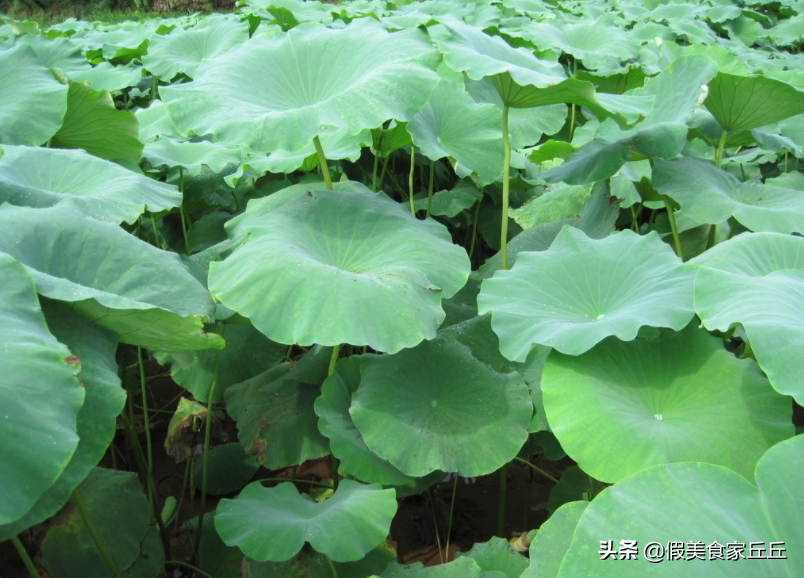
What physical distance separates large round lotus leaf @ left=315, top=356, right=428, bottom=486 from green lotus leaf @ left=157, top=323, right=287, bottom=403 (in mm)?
426

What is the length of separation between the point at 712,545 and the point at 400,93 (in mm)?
1066

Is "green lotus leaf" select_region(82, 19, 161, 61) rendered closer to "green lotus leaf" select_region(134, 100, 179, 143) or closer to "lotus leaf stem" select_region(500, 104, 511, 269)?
"green lotus leaf" select_region(134, 100, 179, 143)

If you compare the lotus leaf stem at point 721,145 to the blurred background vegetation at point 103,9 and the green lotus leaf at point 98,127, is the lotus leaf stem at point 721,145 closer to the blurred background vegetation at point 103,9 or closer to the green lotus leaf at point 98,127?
the green lotus leaf at point 98,127

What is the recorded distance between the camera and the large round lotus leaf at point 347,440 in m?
1.52

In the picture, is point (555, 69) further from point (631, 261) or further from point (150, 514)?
point (150, 514)

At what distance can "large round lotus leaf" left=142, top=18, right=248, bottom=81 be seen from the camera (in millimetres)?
3332

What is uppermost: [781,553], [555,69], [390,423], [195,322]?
[555,69]

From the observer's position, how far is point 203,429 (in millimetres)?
1988

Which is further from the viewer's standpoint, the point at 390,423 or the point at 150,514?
the point at 150,514

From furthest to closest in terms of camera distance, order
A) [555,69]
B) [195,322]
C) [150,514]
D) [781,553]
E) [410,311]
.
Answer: [555,69] < [150,514] < [410,311] < [195,322] < [781,553]

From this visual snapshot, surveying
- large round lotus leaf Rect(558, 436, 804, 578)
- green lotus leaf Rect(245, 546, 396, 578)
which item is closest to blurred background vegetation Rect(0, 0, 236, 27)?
A: green lotus leaf Rect(245, 546, 396, 578)

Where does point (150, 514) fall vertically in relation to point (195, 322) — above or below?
below

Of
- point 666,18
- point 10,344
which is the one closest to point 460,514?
point 10,344

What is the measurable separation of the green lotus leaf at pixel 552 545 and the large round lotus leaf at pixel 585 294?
0.30 m
